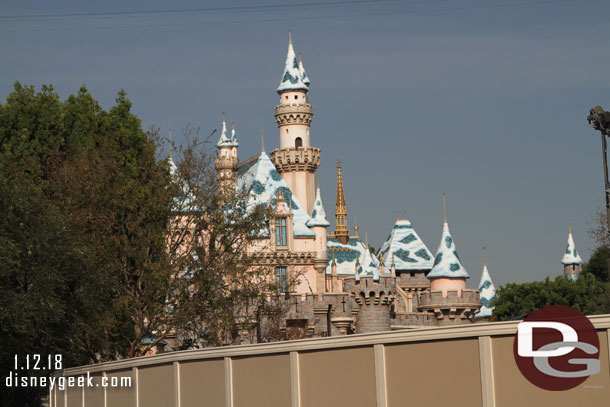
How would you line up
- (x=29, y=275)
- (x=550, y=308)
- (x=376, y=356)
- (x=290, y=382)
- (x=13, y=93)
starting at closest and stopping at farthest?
(x=550, y=308), (x=376, y=356), (x=290, y=382), (x=29, y=275), (x=13, y=93)

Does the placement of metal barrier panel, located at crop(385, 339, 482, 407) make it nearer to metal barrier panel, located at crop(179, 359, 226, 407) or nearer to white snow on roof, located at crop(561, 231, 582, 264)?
metal barrier panel, located at crop(179, 359, 226, 407)

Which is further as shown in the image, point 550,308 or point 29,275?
point 29,275

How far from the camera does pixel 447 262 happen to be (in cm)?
6328

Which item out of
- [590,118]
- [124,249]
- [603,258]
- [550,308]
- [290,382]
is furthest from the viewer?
[603,258]

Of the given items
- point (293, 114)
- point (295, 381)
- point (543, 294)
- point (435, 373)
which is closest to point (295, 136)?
point (293, 114)

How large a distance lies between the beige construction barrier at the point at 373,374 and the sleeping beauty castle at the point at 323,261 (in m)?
24.8

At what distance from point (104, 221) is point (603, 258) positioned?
53.4 m

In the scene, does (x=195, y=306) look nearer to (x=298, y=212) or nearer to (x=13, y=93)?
(x=13, y=93)

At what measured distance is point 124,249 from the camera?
27.8m

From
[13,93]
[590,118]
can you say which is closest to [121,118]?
[13,93]

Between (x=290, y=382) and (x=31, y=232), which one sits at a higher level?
(x=31, y=232)

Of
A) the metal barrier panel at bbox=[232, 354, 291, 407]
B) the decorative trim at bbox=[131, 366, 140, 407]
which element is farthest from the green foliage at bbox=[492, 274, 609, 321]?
the metal barrier panel at bbox=[232, 354, 291, 407]

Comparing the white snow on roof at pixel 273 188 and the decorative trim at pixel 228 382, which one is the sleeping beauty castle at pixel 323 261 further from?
the decorative trim at pixel 228 382

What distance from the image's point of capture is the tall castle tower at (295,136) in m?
68.8
